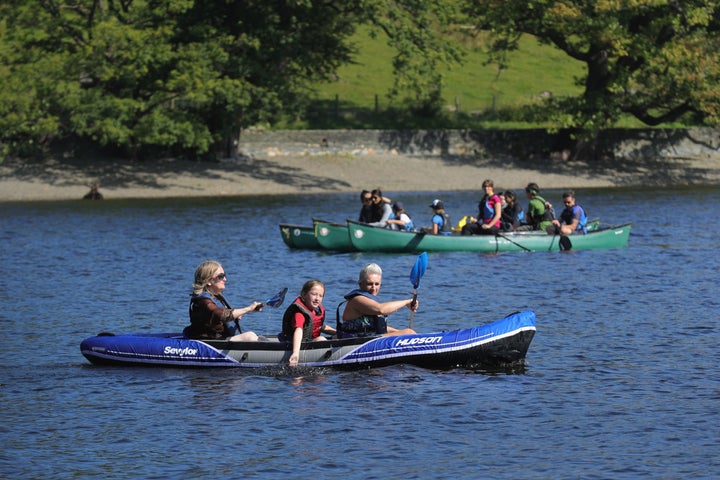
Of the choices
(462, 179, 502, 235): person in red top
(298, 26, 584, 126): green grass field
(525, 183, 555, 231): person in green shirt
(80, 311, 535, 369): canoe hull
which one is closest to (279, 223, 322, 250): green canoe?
(462, 179, 502, 235): person in red top

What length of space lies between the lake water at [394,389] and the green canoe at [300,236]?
6.76ft

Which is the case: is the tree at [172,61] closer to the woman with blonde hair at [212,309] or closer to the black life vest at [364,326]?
the woman with blonde hair at [212,309]

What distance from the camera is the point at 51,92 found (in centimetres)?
4481

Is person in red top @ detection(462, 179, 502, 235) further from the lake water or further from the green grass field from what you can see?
the green grass field

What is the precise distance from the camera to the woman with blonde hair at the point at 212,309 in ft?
51.0

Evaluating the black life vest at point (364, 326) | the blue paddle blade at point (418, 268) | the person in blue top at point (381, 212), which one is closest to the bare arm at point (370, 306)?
the black life vest at point (364, 326)

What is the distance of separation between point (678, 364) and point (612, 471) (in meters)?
5.08

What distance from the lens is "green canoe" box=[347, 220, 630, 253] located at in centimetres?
2916

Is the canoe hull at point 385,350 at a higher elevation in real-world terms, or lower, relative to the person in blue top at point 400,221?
lower

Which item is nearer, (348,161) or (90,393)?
(90,393)

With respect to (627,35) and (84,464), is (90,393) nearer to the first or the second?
(84,464)

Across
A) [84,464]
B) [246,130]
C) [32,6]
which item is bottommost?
[84,464]

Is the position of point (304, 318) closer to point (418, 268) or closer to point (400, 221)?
point (418, 268)

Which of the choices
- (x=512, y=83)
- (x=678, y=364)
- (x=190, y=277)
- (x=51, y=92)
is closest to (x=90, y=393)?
(x=678, y=364)
